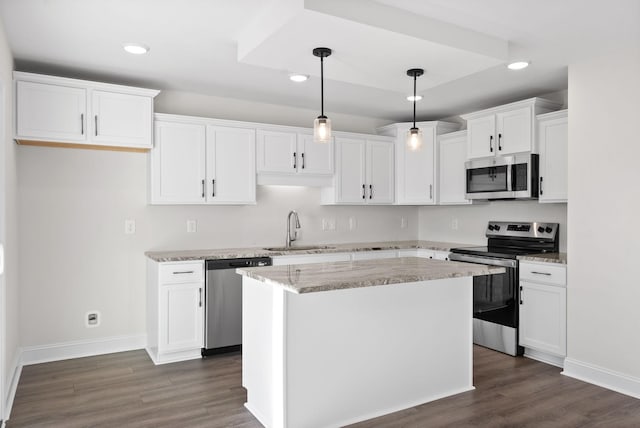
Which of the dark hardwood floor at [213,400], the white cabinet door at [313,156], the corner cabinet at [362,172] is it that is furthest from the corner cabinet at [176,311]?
the corner cabinet at [362,172]

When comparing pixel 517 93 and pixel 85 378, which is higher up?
pixel 517 93

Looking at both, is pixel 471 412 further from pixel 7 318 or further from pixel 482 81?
pixel 7 318

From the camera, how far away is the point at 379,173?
525 cm

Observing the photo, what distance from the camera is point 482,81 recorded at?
4.03 m

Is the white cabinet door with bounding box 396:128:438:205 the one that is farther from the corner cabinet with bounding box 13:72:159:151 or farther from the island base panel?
the corner cabinet with bounding box 13:72:159:151

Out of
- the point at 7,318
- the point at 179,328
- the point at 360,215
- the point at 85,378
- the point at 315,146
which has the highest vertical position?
the point at 315,146

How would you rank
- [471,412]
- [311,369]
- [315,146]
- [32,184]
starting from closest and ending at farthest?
1. [311,369]
2. [471,412]
3. [32,184]
4. [315,146]

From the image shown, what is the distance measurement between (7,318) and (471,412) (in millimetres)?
2961

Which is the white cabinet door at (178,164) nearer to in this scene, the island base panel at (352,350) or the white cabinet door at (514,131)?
the island base panel at (352,350)

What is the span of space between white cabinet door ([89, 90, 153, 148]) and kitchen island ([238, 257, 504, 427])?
1.72 metres

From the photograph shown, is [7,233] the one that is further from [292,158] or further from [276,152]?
[292,158]

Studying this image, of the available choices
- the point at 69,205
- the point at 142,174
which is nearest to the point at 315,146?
the point at 142,174

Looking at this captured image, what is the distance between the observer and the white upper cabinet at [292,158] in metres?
4.53

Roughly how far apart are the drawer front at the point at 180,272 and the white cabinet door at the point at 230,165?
26.2 inches
